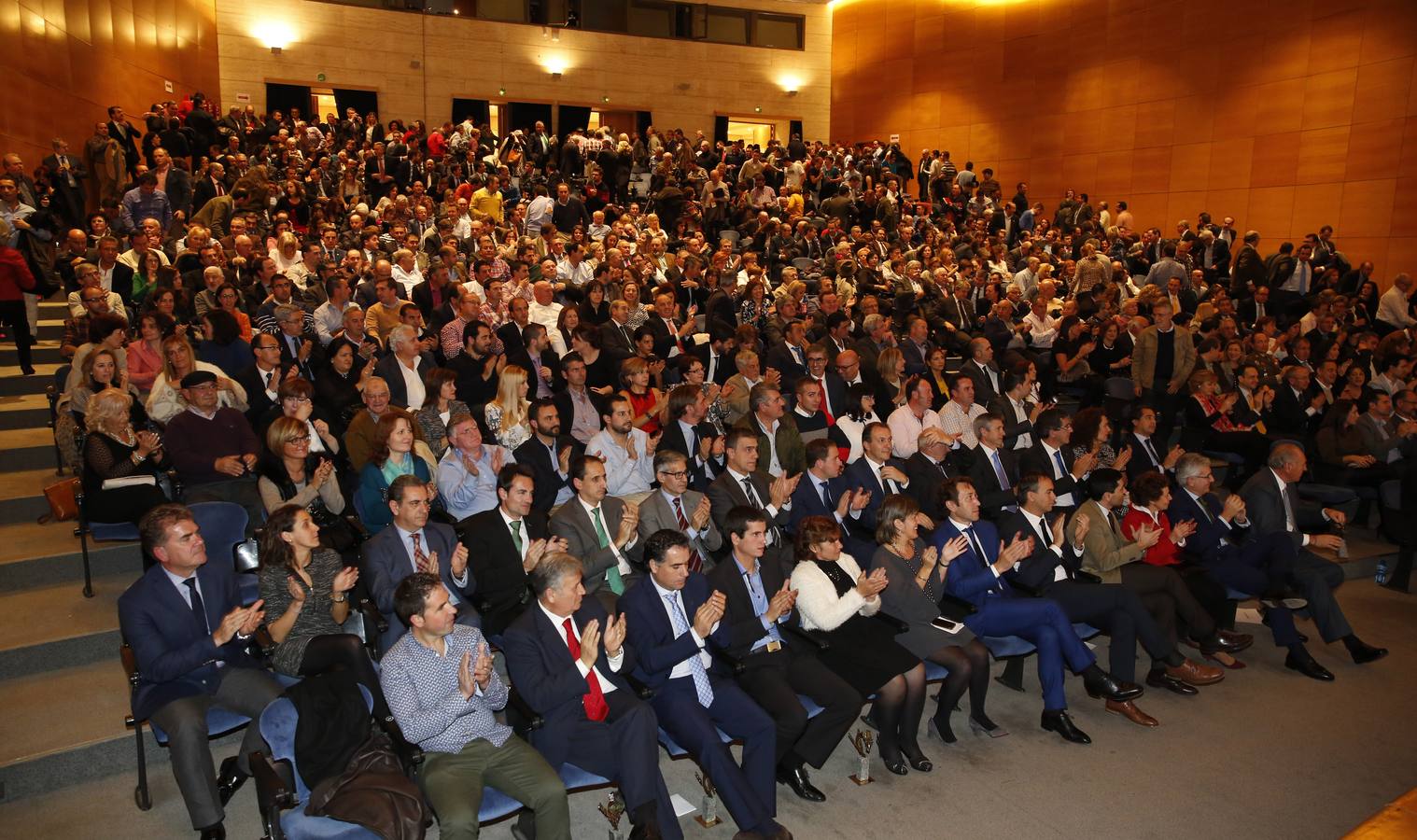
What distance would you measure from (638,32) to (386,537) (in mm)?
19965

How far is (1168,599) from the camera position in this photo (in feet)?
16.0

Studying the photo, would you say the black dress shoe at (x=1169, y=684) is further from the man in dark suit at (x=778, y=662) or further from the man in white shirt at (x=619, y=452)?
the man in white shirt at (x=619, y=452)

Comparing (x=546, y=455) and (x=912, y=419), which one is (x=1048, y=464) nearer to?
(x=912, y=419)

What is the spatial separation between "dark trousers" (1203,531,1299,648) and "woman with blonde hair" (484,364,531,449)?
4.13 m

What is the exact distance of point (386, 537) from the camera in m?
4.03

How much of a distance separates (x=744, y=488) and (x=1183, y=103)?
47.9ft

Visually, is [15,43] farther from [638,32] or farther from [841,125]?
[841,125]

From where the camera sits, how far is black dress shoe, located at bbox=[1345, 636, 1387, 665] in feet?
16.9

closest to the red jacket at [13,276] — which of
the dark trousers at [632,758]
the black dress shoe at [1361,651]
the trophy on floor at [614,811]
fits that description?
the dark trousers at [632,758]

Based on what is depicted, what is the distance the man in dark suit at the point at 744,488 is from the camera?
16.1 ft

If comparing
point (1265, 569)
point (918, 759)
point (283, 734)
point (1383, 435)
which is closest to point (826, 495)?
point (918, 759)

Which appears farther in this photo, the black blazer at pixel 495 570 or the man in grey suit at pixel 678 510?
the man in grey suit at pixel 678 510

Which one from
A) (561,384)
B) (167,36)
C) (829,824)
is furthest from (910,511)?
(167,36)

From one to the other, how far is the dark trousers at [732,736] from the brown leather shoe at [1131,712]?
1.92 m
